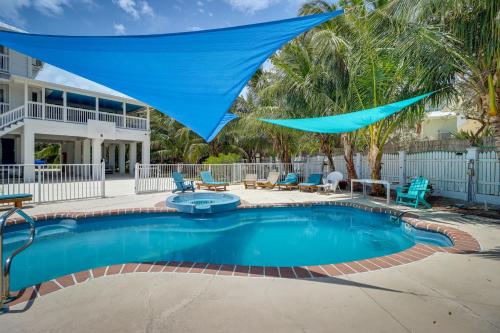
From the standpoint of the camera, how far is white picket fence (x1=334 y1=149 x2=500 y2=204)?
27.7ft

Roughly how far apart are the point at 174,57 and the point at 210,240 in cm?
379

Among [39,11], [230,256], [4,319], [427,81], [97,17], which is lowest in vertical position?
[230,256]

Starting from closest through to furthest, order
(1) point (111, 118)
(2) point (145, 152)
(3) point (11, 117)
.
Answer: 1. (3) point (11, 117)
2. (1) point (111, 118)
3. (2) point (145, 152)

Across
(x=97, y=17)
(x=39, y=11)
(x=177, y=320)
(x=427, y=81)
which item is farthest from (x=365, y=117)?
(x=39, y=11)

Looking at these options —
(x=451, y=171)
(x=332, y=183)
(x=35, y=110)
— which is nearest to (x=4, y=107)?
(x=35, y=110)

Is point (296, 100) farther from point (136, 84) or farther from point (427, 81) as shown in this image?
point (136, 84)

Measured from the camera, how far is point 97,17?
A: 356 inches

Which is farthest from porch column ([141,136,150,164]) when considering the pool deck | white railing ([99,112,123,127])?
the pool deck

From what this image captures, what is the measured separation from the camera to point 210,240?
6109 mm

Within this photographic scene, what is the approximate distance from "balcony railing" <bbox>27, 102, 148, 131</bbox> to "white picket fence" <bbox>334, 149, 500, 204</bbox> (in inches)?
686

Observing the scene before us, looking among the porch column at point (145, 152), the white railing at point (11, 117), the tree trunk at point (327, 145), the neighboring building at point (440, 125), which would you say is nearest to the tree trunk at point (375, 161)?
the tree trunk at point (327, 145)

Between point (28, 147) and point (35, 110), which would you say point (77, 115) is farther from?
point (28, 147)

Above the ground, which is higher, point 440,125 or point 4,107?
point 440,125

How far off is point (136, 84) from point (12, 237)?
4.57 metres
